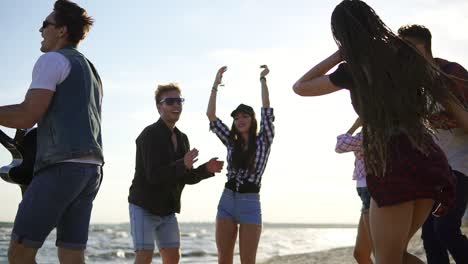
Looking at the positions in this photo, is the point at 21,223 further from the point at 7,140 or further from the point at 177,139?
the point at 177,139

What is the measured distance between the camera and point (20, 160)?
4035 mm

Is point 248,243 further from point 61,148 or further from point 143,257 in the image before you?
point 61,148

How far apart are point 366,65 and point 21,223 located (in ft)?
7.12

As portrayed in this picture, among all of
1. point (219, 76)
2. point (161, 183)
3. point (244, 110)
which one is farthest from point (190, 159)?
point (219, 76)

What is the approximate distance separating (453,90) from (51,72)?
8.12 ft

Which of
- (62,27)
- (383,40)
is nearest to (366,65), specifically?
(383,40)

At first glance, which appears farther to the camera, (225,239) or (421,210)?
(225,239)

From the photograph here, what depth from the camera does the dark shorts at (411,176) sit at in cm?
330

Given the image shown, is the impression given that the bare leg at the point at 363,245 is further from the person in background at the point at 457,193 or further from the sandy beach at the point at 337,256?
the sandy beach at the point at 337,256

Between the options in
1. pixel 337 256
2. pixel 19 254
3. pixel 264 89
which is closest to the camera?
pixel 19 254

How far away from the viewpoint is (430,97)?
3410 millimetres

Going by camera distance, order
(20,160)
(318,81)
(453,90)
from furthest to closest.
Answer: (20,160) < (453,90) < (318,81)

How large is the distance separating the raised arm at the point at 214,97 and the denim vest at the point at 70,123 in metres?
3.13

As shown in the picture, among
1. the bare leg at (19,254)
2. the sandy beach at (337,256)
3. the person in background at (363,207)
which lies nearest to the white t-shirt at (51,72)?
the bare leg at (19,254)
